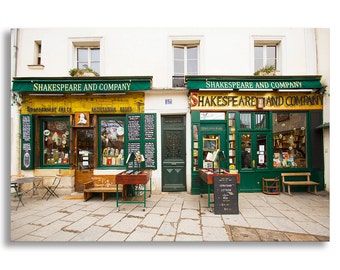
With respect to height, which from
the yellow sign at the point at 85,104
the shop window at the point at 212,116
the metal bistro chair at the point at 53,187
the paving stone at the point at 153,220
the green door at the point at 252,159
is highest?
the yellow sign at the point at 85,104

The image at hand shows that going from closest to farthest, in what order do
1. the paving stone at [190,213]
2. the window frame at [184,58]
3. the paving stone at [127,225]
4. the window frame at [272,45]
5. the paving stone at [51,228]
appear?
the paving stone at [51,228] < the paving stone at [127,225] < the paving stone at [190,213] < the window frame at [272,45] < the window frame at [184,58]

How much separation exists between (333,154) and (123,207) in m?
4.84

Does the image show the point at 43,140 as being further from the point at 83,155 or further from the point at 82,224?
the point at 82,224

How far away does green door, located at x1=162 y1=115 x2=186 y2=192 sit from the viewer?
19.5ft

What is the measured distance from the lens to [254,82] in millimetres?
5559

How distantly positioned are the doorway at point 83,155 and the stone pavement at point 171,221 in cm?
82

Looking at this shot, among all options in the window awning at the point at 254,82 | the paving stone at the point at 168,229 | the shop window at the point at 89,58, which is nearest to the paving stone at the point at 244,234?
the paving stone at the point at 168,229

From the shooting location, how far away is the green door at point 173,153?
5934mm

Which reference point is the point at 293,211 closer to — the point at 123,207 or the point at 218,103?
the point at 218,103

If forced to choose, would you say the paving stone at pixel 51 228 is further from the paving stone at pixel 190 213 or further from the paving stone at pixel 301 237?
the paving stone at pixel 301 237

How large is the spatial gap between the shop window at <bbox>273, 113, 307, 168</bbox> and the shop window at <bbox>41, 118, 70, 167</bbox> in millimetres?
7107

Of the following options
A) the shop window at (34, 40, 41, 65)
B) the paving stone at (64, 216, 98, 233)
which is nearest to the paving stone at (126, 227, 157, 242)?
the paving stone at (64, 216, 98, 233)

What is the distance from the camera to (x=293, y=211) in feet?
14.0

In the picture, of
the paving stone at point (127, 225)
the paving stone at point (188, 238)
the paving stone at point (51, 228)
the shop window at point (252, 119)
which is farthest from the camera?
the shop window at point (252, 119)
